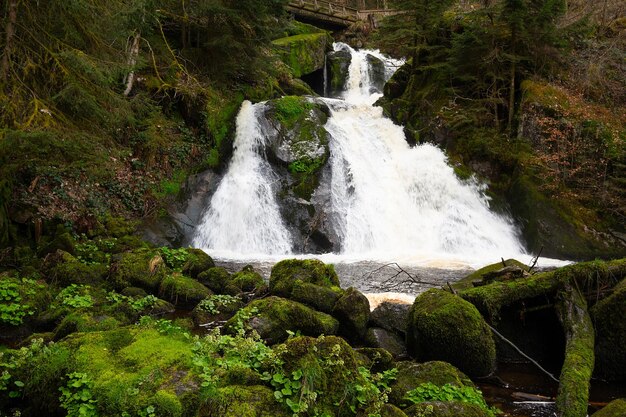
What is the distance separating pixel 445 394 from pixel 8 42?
30.6 feet

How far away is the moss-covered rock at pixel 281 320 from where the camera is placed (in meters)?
5.83

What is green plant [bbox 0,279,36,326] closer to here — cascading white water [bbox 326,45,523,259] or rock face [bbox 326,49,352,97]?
cascading white water [bbox 326,45,523,259]

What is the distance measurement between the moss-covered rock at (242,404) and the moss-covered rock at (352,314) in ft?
11.4

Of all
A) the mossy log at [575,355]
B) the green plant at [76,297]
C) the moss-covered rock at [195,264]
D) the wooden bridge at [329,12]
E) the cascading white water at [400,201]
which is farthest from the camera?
the wooden bridge at [329,12]

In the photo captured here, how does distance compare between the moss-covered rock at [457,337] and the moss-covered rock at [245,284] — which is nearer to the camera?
the moss-covered rock at [457,337]

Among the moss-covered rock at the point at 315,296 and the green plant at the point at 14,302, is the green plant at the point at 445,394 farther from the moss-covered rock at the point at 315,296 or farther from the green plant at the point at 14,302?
the green plant at the point at 14,302

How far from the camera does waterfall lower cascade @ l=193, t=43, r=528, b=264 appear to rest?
13.8 m

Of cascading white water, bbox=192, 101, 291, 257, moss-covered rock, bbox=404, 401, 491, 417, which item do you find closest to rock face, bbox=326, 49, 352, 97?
cascading white water, bbox=192, 101, 291, 257

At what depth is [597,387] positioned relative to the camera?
5285 mm

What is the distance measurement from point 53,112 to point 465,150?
46.2ft

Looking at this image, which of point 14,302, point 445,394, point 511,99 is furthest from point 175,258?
point 511,99

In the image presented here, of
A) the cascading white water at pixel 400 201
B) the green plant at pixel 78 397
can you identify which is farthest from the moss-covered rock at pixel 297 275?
the cascading white water at pixel 400 201

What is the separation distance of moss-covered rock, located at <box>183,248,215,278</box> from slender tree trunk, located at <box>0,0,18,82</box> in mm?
4751

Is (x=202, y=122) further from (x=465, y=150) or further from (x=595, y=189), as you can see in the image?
(x=595, y=189)
